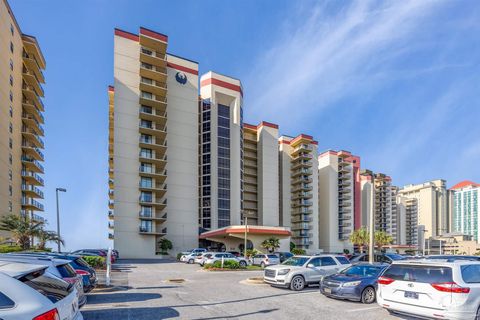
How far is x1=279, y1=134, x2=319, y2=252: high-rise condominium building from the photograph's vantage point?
86.7 metres

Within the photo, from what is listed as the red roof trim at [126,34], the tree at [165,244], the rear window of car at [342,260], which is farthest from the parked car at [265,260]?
the red roof trim at [126,34]

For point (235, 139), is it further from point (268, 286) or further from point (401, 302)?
point (401, 302)

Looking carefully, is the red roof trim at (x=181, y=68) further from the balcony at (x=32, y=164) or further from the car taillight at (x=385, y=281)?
the car taillight at (x=385, y=281)

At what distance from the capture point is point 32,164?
57969 mm

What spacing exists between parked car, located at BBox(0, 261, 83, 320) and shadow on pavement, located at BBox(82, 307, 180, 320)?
487 cm

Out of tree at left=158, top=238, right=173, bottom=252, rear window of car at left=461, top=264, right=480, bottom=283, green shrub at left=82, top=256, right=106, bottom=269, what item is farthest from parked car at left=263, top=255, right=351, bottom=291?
tree at left=158, top=238, right=173, bottom=252

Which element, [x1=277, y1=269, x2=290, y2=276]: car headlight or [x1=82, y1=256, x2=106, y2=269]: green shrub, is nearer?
[x1=277, y1=269, x2=290, y2=276]: car headlight

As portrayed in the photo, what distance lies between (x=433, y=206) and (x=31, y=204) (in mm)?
147321

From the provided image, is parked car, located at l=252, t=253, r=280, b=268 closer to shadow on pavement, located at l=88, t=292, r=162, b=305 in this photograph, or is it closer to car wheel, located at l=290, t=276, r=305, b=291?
car wheel, located at l=290, t=276, r=305, b=291

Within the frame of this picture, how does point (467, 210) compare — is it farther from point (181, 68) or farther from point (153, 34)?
point (153, 34)

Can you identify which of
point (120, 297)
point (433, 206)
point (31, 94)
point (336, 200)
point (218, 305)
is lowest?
point (433, 206)

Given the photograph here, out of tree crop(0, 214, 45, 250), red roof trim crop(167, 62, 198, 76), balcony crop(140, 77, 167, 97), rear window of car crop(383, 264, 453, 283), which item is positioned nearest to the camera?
rear window of car crop(383, 264, 453, 283)

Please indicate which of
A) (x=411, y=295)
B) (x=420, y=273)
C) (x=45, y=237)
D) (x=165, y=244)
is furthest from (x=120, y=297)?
Answer: (x=165, y=244)

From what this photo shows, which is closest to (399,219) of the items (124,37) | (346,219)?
(346,219)
